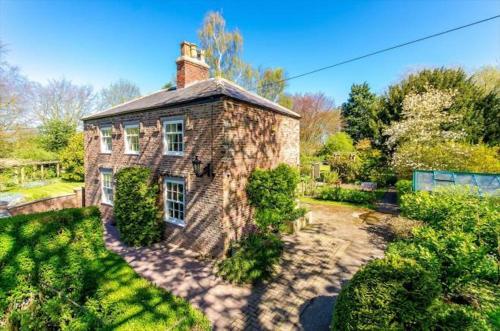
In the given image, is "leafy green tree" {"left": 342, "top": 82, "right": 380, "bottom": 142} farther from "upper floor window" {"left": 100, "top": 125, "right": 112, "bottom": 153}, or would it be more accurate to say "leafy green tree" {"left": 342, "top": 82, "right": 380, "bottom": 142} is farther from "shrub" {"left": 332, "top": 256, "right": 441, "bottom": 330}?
"shrub" {"left": 332, "top": 256, "right": 441, "bottom": 330}

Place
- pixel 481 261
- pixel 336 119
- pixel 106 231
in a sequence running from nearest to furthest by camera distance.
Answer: pixel 481 261 < pixel 106 231 < pixel 336 119

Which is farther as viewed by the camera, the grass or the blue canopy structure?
the grass

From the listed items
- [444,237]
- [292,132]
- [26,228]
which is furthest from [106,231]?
[444,237]

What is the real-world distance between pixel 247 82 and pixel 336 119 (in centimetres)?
1471

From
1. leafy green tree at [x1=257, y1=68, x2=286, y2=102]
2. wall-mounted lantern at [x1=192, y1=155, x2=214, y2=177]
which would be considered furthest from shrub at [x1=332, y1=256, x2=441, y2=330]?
leafy green tree at [x1=257, y1=68, x2=286, y2=102]

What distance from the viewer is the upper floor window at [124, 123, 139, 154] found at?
471 inches

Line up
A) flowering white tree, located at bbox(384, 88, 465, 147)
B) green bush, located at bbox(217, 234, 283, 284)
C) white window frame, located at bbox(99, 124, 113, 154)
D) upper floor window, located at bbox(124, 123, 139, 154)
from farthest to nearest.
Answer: flowering white tree, located at bbox(384, 88, 465, 147) → white window frame, located at bbox(99, 124, 113, 154) → upper floor window, located at bbox(124, 123, 139, 154) → green bush, located at bbox(217, 234, 283, 284)

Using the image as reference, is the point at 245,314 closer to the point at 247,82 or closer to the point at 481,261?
the point at 481,261

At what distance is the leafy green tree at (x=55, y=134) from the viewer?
84.9 feet

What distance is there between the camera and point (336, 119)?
3534 centimetres

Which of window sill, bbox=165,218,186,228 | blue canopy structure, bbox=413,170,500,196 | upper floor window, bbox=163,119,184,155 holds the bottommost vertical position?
window sill, bbox=165,218,186,228

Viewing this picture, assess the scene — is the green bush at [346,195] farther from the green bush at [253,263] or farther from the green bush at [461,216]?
the green bush at [253,263]

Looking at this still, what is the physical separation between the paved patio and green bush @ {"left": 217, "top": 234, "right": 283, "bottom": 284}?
272 mm

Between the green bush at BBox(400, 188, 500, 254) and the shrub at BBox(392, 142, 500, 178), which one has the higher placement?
the shrub at BBox(392, 142, 500, 178)
